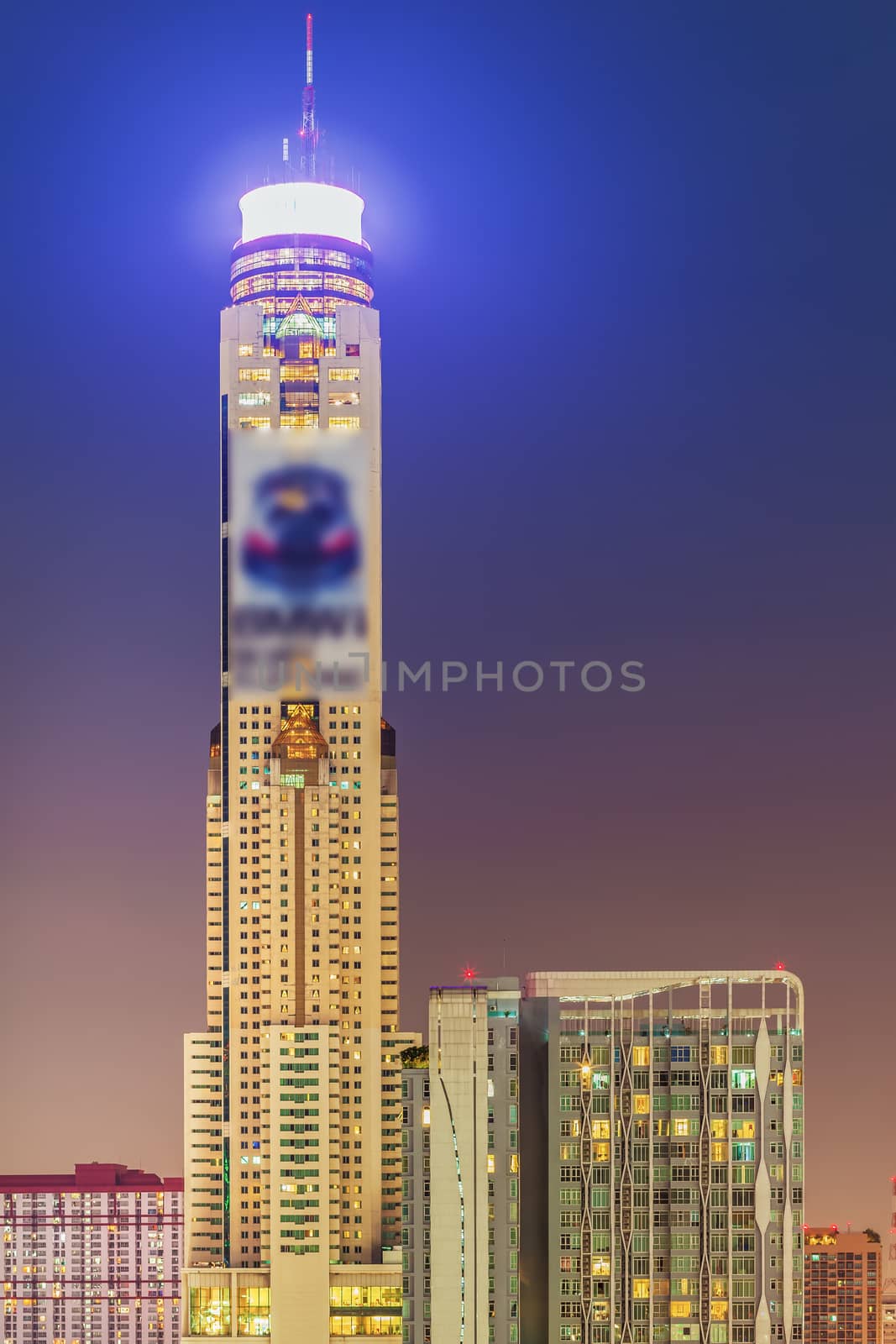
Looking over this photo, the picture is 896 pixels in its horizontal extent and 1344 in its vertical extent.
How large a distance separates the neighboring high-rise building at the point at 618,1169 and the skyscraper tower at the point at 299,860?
33.4 feet

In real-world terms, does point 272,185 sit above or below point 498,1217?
above

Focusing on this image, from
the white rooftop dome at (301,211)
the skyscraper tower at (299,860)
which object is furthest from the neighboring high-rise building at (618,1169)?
the white rooftop dome at (301,211)

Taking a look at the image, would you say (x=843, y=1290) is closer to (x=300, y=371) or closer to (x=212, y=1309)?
(x=212, y=1309)

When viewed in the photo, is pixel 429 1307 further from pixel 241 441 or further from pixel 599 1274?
pixel 241 441

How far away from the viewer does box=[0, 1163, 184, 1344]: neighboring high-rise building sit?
117 ft

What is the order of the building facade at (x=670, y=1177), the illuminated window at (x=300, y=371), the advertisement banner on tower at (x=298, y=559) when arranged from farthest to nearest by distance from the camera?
1. the illuminated window at (x=300, y=371)
2. the advertisement banner on tower at (x=298, y=559)
3. the building facade at (x=670, y=1177)

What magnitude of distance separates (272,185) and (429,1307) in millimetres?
17850

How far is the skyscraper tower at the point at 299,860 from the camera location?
105 ft

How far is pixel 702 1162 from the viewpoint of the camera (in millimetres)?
21047

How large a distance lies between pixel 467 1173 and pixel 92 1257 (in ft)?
54.0

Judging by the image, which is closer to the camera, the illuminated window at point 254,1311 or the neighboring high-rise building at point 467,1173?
the neighboring high-rise building at point 467,1173

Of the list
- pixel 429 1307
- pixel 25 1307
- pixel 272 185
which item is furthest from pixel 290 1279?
pixel 272 185

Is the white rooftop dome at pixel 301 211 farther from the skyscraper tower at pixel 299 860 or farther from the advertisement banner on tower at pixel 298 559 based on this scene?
the advertisement banner on tower at pixel 298 559

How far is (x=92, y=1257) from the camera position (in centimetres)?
3647
